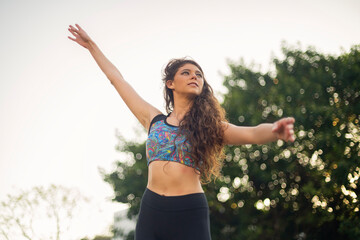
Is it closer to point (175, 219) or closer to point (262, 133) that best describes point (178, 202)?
point (175, 219)

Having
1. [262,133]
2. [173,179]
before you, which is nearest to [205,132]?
[173,179]

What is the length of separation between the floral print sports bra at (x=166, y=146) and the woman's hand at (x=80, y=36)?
1.19 meters

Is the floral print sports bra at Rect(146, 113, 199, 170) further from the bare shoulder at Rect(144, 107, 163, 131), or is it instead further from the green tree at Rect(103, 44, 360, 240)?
the green tree at Rect(103, 44, 360, 240)

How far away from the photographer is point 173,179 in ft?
7.61

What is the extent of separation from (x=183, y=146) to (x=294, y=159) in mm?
12412

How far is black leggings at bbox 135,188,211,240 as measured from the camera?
2.21 m

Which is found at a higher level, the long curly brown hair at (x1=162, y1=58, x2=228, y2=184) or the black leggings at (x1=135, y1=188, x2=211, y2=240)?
the long curly brown hair at (x1=162, y1=58, x2=228, y2=184)

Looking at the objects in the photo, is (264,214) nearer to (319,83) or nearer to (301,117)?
(301,117)

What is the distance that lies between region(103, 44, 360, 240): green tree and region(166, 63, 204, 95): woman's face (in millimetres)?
10519

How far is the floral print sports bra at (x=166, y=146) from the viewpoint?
2375 millimetres

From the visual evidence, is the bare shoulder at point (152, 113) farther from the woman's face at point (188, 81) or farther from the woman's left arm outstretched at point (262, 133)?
the woman's left arm outstretched at point (262, 133)

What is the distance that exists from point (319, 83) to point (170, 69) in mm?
11850

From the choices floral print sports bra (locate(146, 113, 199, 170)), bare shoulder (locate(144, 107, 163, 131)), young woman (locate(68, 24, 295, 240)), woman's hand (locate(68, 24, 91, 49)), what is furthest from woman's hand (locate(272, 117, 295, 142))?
woman's hand (locate(68, 24, 91, 49))

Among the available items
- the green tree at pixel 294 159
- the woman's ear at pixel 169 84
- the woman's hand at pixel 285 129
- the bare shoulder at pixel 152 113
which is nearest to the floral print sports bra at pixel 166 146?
the bare shoulder at pixel 152 113
